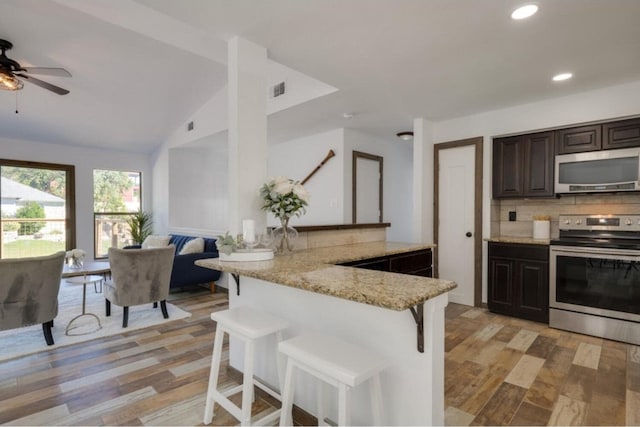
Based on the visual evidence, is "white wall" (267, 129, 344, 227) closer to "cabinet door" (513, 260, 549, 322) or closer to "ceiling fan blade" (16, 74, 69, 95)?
"cabinet door" (513, 260, 549, 322)

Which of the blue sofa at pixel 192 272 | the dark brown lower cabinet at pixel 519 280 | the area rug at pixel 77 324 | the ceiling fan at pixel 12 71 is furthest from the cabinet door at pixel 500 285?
the ceiling fan at pixel 12 71

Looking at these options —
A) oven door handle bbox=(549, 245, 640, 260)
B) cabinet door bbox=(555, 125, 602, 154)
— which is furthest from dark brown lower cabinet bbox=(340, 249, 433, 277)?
cabinet door bbox=(555, 125, 602, 154)

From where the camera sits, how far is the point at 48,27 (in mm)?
3289

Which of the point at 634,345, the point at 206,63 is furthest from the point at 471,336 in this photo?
the point at 206,63

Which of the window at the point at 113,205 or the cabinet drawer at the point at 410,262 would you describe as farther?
the window at the point at 113,205

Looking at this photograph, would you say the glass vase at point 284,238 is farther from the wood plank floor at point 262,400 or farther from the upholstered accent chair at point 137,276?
the upholstered accent chair at point 137,276

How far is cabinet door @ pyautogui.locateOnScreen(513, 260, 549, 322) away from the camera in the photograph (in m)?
3.34

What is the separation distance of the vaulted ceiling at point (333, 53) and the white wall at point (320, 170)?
0.32m

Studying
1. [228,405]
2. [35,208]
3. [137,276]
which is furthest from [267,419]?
[35,208]

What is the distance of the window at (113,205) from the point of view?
6.55 meters

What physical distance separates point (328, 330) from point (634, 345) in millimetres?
2957

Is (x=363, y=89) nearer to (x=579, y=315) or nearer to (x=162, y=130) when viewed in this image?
(x=579, y=315)

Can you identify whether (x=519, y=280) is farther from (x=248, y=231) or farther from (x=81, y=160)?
(x=81, y=160)

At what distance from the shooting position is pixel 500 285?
3.65 metres
